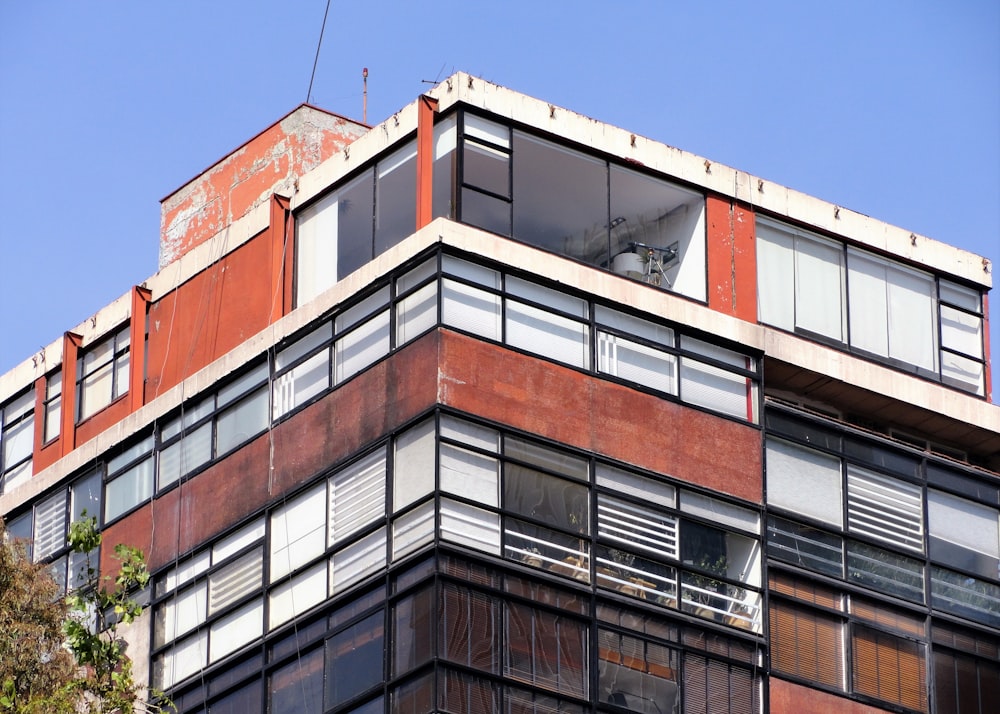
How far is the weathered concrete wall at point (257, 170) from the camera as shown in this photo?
1849 inches

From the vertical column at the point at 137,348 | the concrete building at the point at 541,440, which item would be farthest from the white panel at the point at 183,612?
the vertical column at the point at 137,348

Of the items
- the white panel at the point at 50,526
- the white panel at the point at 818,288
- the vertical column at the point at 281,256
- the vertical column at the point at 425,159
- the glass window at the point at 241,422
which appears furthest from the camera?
the white panel at the point at 50,526

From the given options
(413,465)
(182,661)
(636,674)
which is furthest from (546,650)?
(182,661)

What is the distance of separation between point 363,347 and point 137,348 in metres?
7.23

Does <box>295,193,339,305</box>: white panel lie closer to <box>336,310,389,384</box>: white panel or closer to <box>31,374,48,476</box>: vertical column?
<box>336,310,389,384</box>: white panel

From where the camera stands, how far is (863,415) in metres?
45.4

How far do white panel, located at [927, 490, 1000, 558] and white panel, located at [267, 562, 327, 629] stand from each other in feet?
34.7

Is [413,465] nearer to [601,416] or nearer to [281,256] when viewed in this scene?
[601,416]

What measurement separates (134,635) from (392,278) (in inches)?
314

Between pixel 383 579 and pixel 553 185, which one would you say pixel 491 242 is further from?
pixel 383 579

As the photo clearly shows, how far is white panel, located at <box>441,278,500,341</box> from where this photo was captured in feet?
133

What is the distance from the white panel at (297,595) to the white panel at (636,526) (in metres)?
4.29

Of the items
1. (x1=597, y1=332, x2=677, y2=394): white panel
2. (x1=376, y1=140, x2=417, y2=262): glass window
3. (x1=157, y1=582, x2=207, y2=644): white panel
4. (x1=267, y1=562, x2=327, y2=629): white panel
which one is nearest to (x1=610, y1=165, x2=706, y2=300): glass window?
(x1=597, y1=332, x2=677, y2=394): white panel

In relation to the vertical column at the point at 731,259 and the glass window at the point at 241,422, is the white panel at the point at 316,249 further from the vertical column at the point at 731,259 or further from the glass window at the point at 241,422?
the vertical column at the point at 731,259
